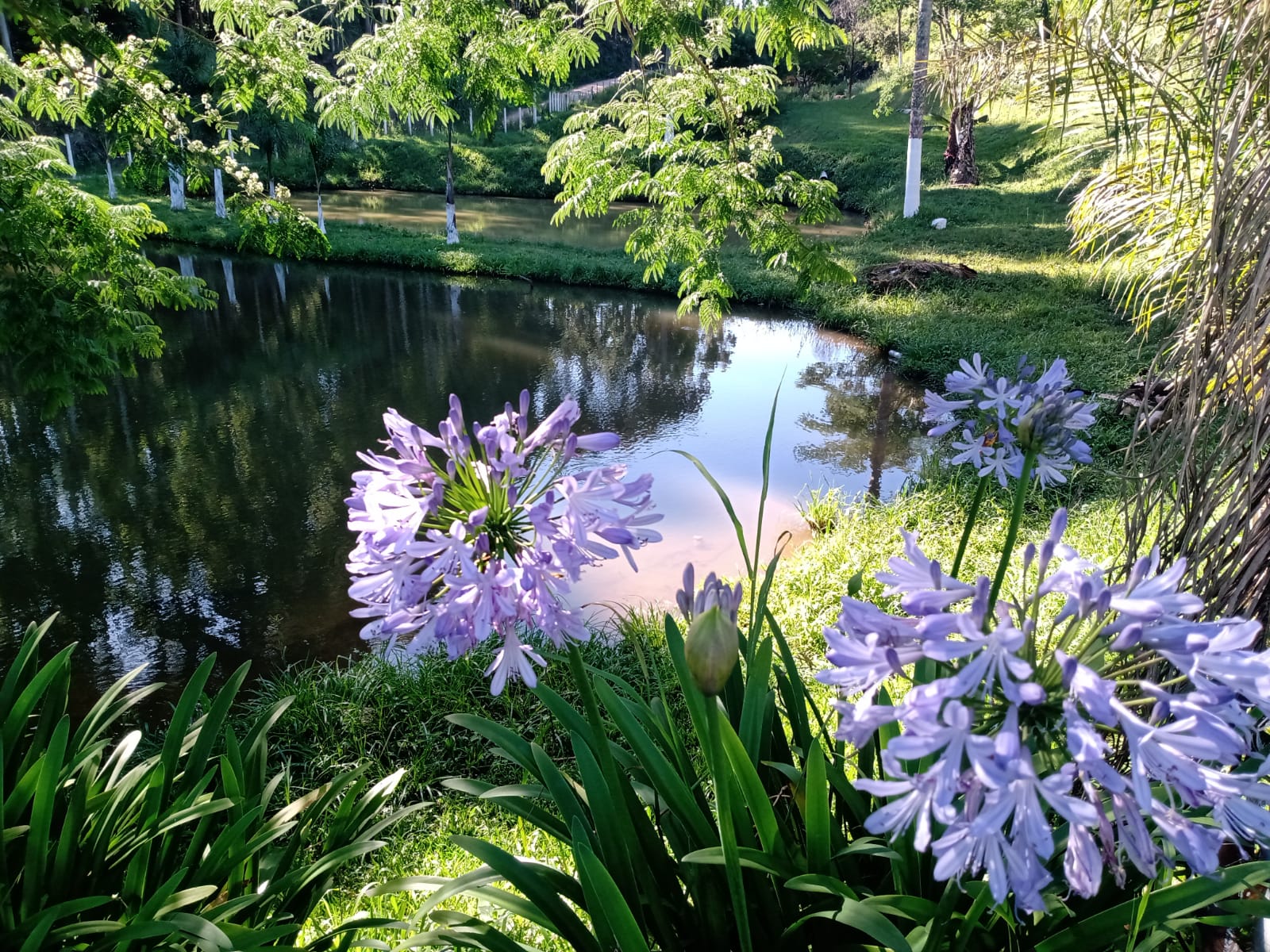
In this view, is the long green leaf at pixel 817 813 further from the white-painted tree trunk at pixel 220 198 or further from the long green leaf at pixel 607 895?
the white-painted tree trunk at pixel 220 198

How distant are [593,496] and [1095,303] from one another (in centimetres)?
1104

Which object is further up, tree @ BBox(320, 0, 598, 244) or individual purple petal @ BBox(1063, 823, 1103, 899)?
tree @ BBox(320, 0, 598, 244)

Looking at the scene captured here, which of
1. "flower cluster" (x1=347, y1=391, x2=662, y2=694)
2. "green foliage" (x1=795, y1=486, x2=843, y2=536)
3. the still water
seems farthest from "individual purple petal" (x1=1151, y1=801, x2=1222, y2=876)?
"green foliage" (x1=795, y1=486, x2=843, y2=536)

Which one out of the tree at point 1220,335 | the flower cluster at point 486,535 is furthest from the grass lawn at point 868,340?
the flower cluster at point 486,535

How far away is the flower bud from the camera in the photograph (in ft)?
2.94

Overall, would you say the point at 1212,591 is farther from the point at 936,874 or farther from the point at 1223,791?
the point at 936,874

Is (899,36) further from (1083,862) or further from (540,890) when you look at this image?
(1083,862)

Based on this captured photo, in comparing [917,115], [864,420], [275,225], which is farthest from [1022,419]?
[917,115]

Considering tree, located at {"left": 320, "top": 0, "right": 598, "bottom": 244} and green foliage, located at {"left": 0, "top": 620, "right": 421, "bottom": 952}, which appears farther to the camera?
tree, located at {"left": 320, "top": 0, "right": 598, "bottom": 244}

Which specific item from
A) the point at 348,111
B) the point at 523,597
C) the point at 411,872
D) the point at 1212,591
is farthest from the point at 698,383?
the point at 523,597

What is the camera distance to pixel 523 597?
3.27ft

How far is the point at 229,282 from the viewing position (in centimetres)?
1313

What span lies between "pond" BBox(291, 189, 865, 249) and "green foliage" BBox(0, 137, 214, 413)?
42.9 ft

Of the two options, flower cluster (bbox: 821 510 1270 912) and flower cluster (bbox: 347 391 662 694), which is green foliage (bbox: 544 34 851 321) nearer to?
flower cluster (bbox: 347 391 662 694)
